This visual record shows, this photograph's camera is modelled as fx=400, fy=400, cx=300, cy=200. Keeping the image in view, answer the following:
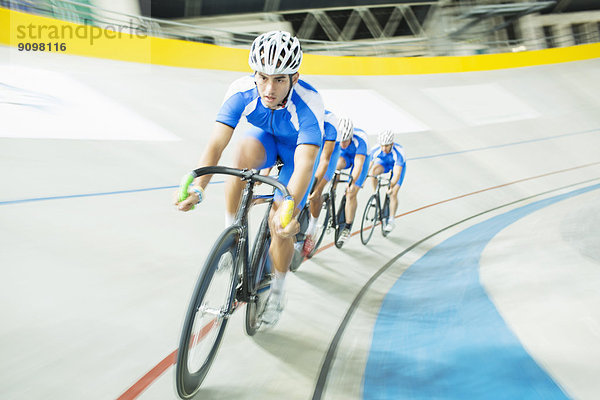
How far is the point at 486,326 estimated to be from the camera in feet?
7.00

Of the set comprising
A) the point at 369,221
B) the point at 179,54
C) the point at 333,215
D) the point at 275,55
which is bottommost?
the point at 369,221

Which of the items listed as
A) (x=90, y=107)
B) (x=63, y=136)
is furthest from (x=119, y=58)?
(x=63, y=136)

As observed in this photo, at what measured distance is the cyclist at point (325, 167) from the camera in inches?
105

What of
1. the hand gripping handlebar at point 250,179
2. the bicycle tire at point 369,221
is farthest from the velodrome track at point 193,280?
the hand gripping handlebar at point 250,179

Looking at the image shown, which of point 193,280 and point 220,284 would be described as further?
point 193,280

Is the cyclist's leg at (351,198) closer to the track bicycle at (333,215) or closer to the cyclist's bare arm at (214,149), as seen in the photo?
the track bicycle at (333,215)

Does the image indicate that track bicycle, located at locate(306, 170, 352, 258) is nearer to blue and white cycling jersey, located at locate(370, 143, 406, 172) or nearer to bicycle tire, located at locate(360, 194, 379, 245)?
bicycle tire, located at locate(360, 194, 379, 245)

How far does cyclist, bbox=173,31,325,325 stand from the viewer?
1683mm

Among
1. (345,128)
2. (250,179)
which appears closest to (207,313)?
(250,179)

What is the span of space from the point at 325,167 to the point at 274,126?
990 mm

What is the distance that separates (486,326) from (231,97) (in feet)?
5.79

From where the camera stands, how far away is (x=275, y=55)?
164 cm

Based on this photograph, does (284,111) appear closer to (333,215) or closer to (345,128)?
(345,128)

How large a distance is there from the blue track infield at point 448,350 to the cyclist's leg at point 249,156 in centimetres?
103
